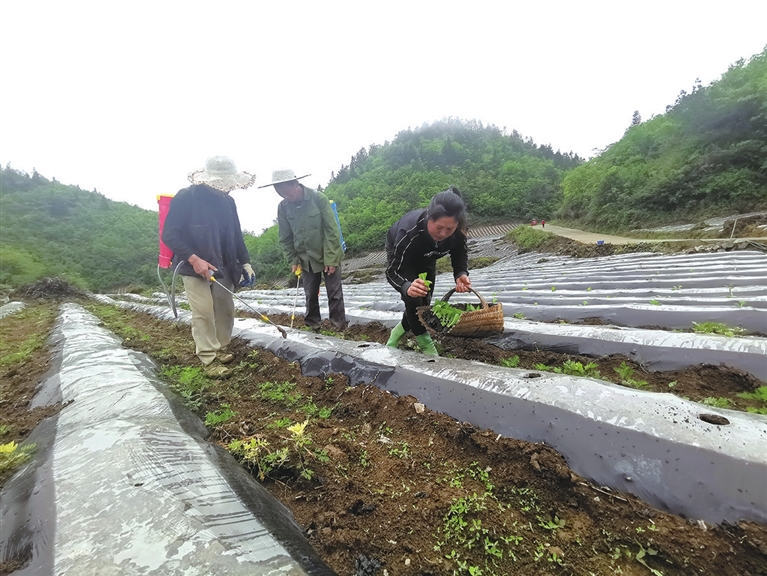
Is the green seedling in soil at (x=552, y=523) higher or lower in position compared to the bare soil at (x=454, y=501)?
lower

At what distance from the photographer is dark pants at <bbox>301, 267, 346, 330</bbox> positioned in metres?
4.27

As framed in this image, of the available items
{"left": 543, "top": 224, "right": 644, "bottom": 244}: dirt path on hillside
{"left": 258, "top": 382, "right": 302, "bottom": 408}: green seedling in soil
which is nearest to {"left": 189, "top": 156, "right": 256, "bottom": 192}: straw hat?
{"left": 258, "top": 382, "right": 302, "bottom": 408}: green seedling in soil

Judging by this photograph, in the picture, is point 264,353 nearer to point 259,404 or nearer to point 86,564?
point 259,404

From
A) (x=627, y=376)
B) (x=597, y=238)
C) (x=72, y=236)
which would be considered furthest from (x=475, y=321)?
(x=72, y=236)

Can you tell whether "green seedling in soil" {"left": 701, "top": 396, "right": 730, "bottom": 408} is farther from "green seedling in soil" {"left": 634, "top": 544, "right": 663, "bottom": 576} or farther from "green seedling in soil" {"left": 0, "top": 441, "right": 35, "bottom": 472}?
"green seedling in soil" {"left": 0, "top": 441, "right": 35, "bottom": 472}

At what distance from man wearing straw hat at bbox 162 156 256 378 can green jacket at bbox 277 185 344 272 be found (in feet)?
2.32

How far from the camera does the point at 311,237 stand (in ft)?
13.4

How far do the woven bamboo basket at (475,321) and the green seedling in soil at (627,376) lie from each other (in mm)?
875

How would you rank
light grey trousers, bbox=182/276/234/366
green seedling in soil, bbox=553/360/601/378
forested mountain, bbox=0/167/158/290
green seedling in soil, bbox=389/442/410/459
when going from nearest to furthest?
green seedling in soil, bbox=389/442/410/459 < green seedling in soil, bbox=553/360/601/378 < light grey trousers, bbox=182/276/234/366 < forested mountain, bbox=0/167/158/290

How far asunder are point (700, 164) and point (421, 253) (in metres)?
19.2

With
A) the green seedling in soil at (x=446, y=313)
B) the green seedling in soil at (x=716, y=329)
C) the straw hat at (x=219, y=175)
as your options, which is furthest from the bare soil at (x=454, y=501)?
the straw hat at (x=219, y=175)

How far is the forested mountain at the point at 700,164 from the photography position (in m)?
14.3

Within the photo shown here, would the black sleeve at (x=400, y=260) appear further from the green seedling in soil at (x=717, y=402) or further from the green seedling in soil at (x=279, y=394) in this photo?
the green seedling in soil at (x=717, y=402)

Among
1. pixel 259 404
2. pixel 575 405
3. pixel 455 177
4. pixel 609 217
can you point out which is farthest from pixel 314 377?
pixel 455 177
